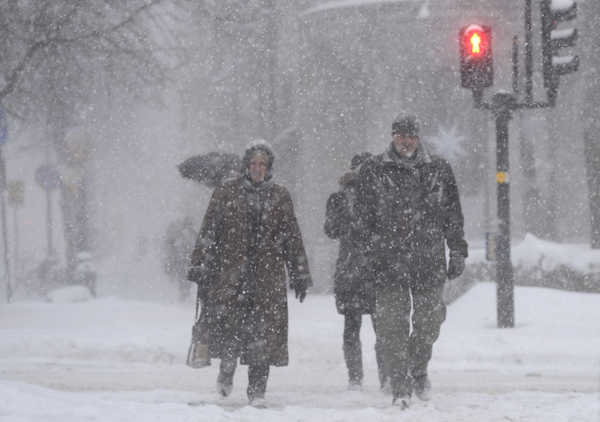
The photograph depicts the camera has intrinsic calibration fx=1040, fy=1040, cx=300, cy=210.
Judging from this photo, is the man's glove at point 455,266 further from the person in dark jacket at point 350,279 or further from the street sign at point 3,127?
the street sign at point 3,127

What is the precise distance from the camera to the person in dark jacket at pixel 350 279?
24.7 ft

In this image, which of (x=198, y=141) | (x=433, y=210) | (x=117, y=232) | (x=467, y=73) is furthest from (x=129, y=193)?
(x=433, y=210)

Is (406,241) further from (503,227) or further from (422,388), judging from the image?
(503,227)

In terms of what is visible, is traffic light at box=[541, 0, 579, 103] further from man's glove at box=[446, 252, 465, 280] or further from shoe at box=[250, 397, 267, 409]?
shoe at box=[250, 397, 267, 409]

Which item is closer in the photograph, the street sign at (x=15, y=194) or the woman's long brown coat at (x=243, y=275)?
the woman's long brown coat at (x=243, y=275)

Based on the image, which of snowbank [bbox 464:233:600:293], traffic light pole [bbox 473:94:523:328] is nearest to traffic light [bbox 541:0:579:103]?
traffic light pole [bbox 473:94:523:328]

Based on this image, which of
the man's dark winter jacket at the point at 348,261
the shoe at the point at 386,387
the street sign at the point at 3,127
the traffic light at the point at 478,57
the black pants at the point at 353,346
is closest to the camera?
the shoe at the point at 386,387

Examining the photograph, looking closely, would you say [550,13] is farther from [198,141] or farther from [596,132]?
[198,141]

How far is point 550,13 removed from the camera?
1102 centimetres

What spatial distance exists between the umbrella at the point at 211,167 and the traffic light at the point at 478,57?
579 cm

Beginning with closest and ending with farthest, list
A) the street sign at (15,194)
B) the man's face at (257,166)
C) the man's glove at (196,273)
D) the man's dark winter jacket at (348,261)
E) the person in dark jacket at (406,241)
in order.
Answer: the person in dark jacket at (406,241)
the man's glove at (196,273)
the man's face at (257,166)
the man's dark winter jacket at (348,261)
the street sign at (15,194)

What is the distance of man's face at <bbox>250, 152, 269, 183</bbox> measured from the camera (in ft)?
22.7

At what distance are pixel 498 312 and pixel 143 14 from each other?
6.24 metres

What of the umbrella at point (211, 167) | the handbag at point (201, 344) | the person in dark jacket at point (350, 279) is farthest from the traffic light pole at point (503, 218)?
the umbrella at point (211, 167)
